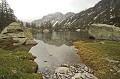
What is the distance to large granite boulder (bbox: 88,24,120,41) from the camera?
211ft

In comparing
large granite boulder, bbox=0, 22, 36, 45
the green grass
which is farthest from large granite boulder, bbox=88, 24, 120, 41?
the green grass

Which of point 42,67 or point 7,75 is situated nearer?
point 7,75

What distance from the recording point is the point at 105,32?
66.6 meters

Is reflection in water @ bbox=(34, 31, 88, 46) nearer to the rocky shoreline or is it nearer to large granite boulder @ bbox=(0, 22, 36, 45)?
large granite boulder @ bbox=(0, 22, 36, 45)

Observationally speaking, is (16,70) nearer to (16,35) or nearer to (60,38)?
(16,35)

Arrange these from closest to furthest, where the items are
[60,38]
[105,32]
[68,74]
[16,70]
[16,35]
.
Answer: [16,70] < [68,74] < [16,35] < [105,32] < [60,38]

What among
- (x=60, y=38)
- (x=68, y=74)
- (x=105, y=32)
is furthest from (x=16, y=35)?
(x=68, y=74)

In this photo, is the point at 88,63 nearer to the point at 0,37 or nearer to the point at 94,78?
the point at 94,78

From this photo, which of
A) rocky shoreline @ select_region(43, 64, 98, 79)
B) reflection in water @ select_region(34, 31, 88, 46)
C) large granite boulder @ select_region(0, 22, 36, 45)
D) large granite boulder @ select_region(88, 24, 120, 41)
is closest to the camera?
rocky shoreline @ select_region(43, 64, 98, 79)

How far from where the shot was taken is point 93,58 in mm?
32219

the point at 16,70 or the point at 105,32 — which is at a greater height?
the point at 105,32

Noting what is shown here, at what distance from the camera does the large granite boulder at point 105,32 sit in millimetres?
64375

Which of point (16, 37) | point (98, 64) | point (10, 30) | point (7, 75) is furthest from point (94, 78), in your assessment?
point (10, 30)

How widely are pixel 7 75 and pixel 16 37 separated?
128ft
